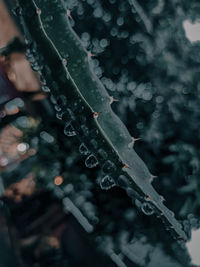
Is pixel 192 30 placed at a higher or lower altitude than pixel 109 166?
higher

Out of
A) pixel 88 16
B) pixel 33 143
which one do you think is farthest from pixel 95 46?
pixel 33 143

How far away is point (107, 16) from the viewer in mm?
771

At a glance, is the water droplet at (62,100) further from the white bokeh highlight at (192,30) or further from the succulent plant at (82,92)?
the white bokeh highlight at (192,30)

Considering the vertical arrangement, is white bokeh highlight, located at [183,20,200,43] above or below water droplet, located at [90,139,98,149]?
above

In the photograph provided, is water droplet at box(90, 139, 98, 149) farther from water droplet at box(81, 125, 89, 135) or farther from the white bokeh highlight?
the white bokeh highlight

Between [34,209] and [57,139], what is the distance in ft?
0.92

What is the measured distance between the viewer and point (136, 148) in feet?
2.62

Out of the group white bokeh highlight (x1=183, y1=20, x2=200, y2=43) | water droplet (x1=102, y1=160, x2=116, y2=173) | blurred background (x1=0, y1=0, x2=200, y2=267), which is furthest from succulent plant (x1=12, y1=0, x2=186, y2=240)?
white bokeh highlight (x1=183, y1=20, x2=200, y2=43)

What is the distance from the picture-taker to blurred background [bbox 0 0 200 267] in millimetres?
738

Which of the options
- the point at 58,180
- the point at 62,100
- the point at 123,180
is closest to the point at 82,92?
the point at 62,100

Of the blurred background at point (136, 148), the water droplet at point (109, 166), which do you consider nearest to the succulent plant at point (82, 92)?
the water droplet at point (109, 166)

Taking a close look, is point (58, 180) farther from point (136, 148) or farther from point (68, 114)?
point (68, 114)

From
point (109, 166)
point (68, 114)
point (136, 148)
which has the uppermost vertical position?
point (68, 114)

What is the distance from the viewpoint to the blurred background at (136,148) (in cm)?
74
